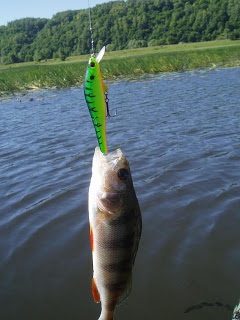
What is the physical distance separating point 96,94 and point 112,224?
2.92ft

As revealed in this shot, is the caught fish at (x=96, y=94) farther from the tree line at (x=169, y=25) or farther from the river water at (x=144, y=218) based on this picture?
the tree line at (x=169, y=25)

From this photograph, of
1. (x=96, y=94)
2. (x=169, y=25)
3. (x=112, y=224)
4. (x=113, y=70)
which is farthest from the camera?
(x=169, y=25)

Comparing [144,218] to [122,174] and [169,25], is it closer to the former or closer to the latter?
[122,174]

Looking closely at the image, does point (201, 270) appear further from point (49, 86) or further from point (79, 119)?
point (49, 86)

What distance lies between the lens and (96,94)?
239 cm

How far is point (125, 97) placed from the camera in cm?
2416

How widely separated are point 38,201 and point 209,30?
4839 inches

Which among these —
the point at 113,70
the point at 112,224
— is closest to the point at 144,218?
the point at 112,224

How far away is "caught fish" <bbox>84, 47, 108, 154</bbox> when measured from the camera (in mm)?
2301

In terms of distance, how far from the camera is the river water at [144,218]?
525cm

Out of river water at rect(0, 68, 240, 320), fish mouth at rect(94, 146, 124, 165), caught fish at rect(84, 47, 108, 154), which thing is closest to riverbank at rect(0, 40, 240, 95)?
river water at rect(0, 68, 240, 320)

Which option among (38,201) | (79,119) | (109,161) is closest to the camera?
(109,161)

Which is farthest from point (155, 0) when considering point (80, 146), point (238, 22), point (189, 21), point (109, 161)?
point (109, 161)

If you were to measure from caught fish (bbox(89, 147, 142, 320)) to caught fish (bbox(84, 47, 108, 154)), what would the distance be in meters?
0.17
